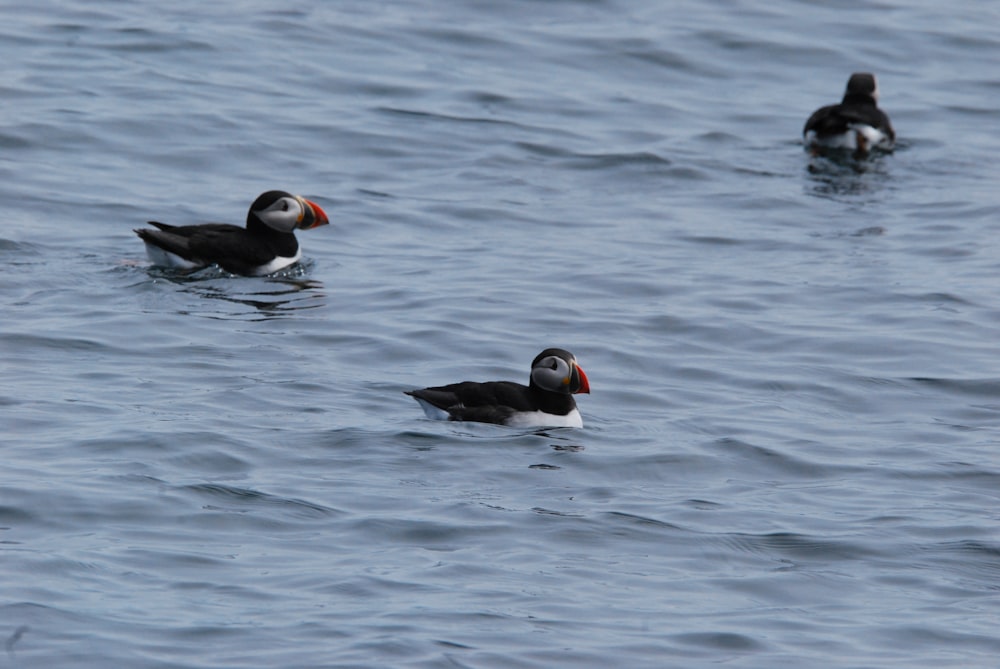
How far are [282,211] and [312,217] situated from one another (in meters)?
0.29

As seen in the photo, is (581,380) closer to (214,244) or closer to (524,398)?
(524,398)

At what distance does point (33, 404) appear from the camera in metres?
9.79

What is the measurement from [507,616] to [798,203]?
34.1 feet

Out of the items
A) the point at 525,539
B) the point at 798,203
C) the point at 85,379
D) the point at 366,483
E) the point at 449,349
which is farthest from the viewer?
the point at 798,203

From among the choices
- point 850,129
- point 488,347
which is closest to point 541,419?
point 488,347

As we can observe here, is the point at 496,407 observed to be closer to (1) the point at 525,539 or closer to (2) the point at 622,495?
(2) the point at 622,495

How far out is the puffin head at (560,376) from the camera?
32.7ft

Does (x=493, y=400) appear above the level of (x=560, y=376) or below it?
below

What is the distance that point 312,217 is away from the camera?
14141 millimetres

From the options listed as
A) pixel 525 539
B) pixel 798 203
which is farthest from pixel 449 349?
pixel 798 203

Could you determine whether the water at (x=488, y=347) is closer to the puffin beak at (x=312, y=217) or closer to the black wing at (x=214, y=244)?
the black wing at (x=214, y=244)

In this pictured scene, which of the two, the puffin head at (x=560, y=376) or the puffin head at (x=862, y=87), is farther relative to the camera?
the puffin head at (x=862, y=87)

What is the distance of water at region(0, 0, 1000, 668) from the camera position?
728cm

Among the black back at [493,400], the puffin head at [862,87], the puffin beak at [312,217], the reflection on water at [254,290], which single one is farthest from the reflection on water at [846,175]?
the black back at [493,400]
